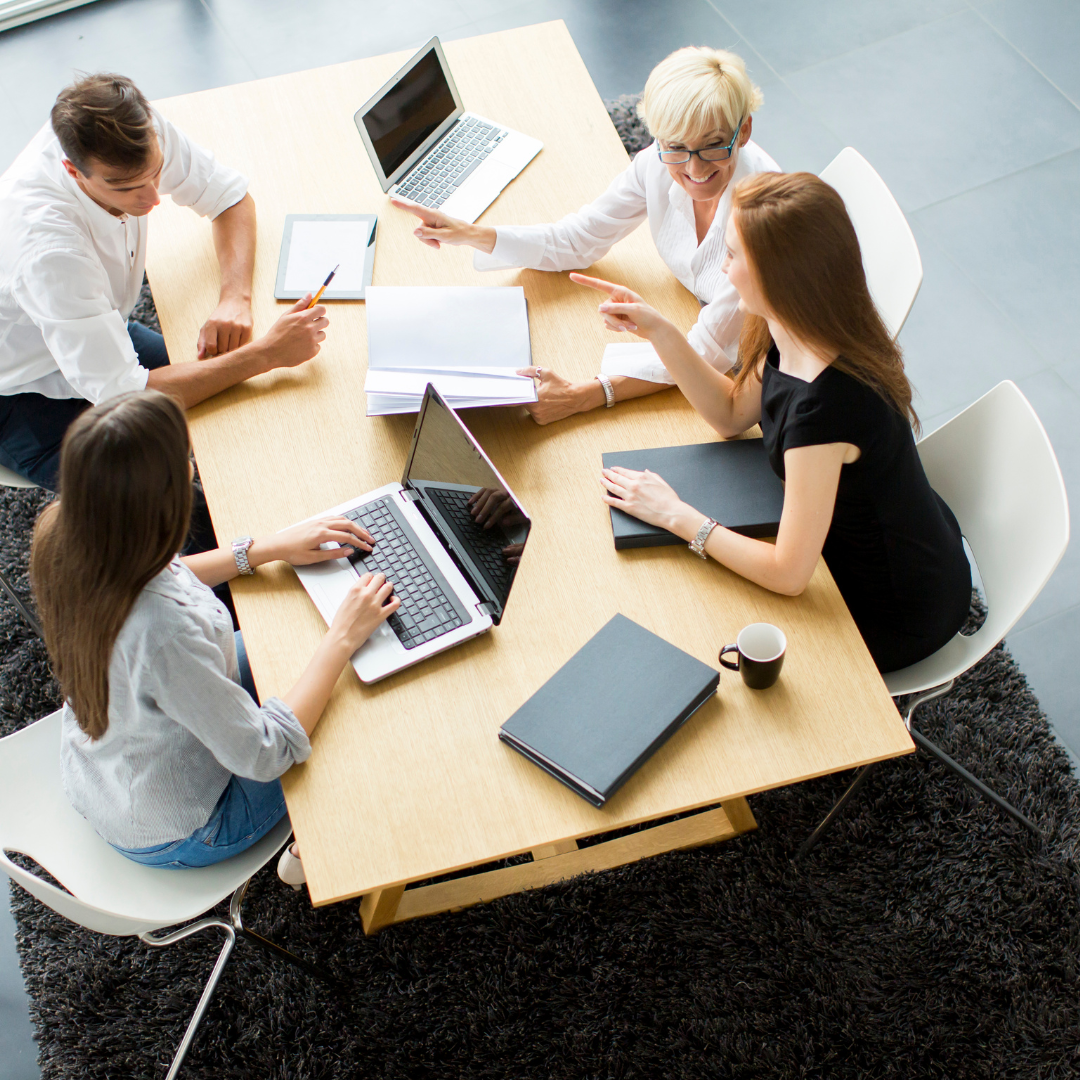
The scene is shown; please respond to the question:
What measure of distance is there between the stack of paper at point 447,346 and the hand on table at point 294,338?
0.34ft

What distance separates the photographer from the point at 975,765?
2.19 meters

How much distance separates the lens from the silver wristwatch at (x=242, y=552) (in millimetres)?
1618

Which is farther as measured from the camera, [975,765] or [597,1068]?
[975,765]

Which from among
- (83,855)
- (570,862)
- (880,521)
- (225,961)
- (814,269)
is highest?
(814,269)

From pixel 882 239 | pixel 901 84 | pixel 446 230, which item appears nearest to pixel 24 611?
pixel 446 230

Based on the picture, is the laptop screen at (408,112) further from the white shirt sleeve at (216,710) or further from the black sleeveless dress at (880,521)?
the white shirt sleeve at (216,710)

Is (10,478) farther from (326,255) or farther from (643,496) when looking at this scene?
(643,496)

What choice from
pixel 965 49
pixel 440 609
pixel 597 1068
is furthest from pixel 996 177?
pixel 597 1068

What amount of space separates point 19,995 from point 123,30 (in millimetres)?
3390

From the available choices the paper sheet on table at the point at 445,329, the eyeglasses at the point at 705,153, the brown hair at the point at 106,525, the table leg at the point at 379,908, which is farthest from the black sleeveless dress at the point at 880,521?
the table leg at the point at 379,908

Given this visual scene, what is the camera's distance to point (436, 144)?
223 centimetres

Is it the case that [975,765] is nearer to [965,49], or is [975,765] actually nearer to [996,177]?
[996,177]

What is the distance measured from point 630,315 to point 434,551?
568mm

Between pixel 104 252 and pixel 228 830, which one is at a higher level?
pixel 104 252
